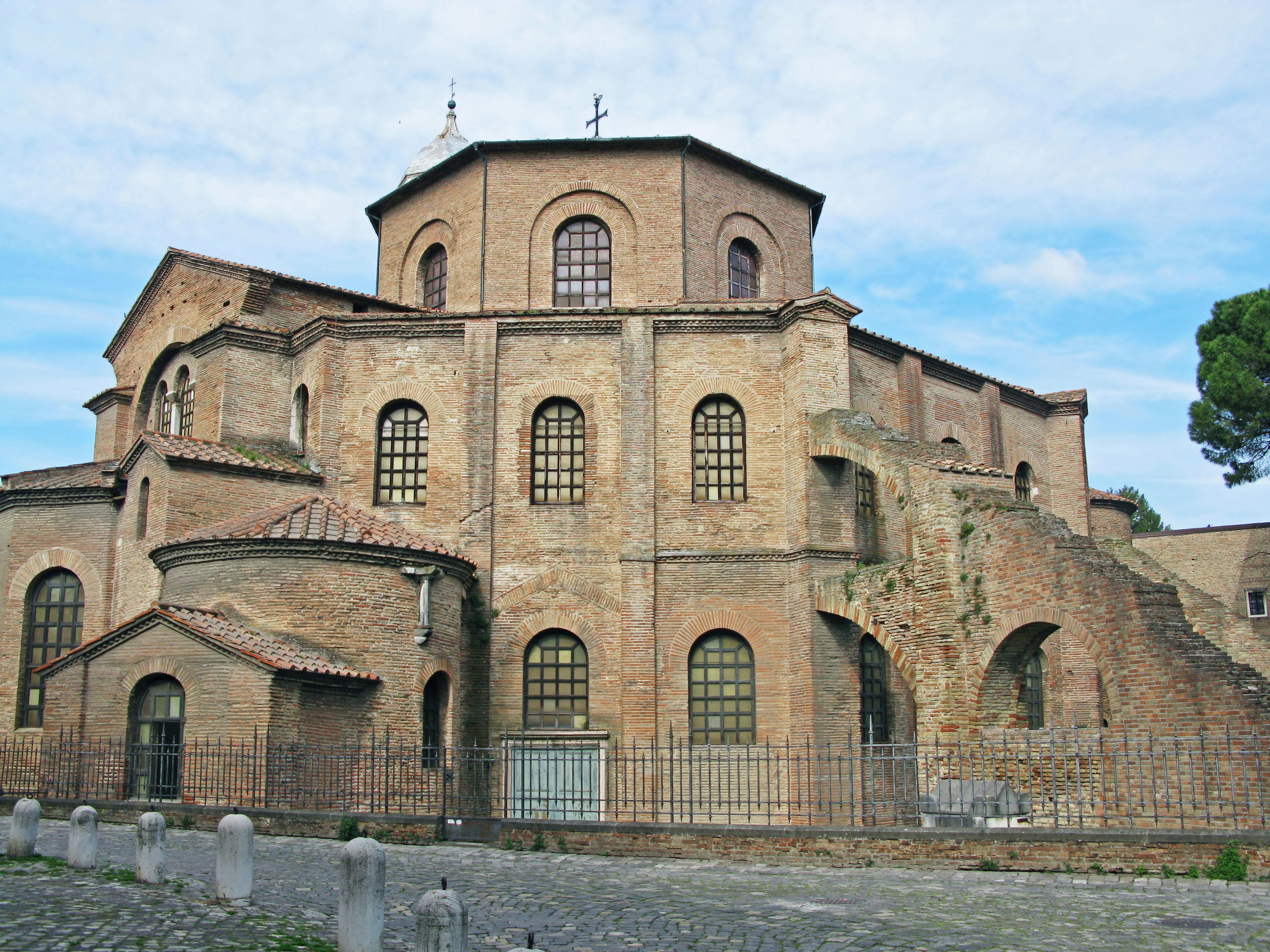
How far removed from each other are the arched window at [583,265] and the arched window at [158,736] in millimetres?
9925

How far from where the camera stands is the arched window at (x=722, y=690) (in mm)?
19141

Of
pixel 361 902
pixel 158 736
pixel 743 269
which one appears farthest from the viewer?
pixel 743 269

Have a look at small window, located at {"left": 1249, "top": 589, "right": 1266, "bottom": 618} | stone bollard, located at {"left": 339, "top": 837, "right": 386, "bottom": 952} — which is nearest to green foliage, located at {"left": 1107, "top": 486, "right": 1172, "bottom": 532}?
small window, located at {"left": 1249, "top": 589, "right": 1266, "bottom": 618}

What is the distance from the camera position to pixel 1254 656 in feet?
63.2

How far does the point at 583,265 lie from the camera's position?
22.5 metres

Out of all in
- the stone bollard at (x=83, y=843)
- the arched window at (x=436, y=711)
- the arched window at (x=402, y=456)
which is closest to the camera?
the stone bollard at (x=83, y=843)

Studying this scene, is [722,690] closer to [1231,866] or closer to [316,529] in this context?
[316,529]

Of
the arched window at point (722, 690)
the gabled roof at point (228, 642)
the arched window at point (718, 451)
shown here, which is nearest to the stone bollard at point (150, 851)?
the gabled roof at point (228, 642)

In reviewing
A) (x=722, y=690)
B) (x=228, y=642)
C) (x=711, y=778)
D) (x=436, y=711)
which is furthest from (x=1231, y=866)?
(x=228, y=642)

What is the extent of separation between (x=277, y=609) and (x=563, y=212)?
9.64 m

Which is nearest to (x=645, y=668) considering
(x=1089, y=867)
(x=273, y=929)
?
(x=1089, y=867)

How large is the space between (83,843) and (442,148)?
25380 mm

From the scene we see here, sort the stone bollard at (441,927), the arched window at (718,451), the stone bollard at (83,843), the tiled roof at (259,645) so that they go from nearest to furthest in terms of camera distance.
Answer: the stone bollard at (441,927) → the stone bollard at (83,843) → the tiled roof at (259,645) → the arched window at (718,451)

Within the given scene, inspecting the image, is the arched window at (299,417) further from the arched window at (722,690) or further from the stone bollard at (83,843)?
the stone bollard at (83,843)
